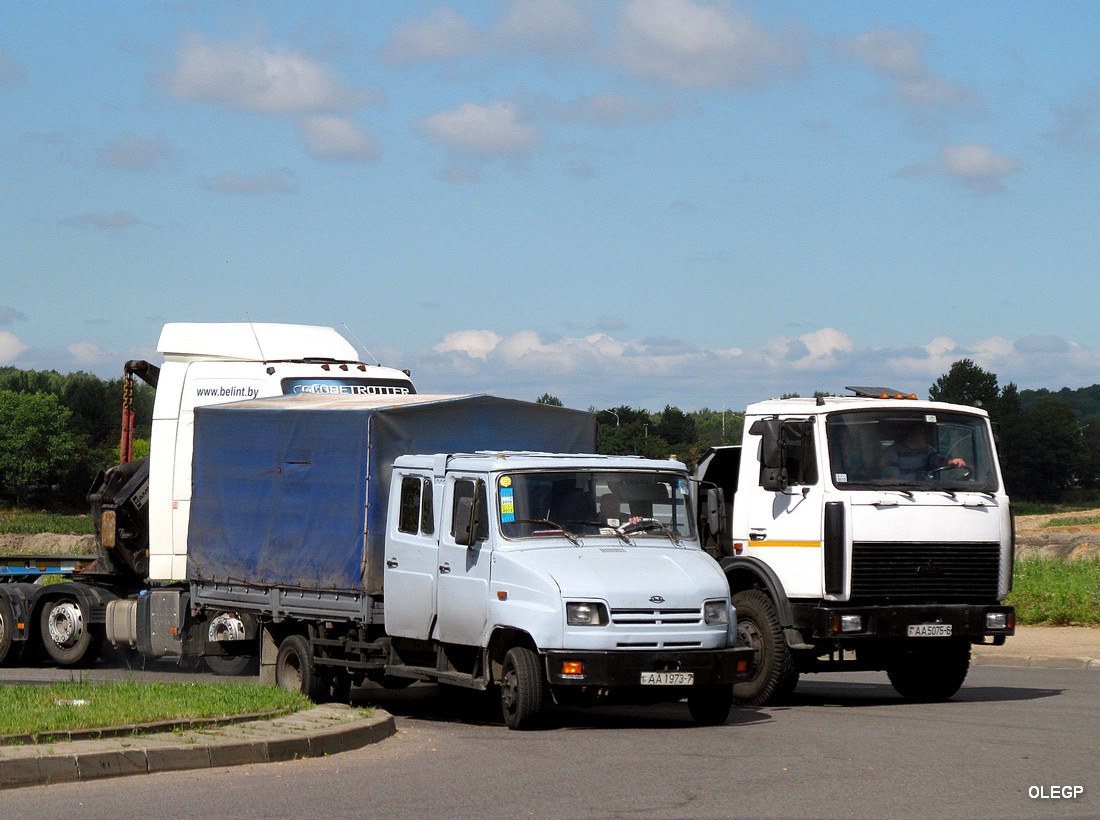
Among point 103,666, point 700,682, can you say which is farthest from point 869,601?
point 103,666

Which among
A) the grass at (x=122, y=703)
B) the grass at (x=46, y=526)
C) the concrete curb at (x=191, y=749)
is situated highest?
the grass at (x=46, y=526)

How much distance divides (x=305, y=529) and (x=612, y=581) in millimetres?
3849

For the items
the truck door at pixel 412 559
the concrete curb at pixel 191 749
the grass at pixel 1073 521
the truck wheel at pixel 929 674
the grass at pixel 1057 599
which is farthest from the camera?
the grass at pixel 1073 521

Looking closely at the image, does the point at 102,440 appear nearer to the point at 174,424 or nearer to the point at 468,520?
the point at 174,424

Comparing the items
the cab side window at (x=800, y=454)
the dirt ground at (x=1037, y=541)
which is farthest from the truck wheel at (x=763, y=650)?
the dirt ground at (x=1037, y=541)

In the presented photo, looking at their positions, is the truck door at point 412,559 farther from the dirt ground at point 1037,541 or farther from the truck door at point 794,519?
the dirt ground at point 1037,541

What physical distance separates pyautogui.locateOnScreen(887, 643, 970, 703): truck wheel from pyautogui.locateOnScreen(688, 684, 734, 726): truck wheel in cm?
300

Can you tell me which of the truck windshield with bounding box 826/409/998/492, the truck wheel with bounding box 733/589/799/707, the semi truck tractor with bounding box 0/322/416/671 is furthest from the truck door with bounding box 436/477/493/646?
the semi truck tractor with bounding box 0/322/416/671

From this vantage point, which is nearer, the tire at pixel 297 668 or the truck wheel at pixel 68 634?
the tire at pixel 297 668

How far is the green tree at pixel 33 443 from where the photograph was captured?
133375mm

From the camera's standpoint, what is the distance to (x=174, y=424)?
18641 mm

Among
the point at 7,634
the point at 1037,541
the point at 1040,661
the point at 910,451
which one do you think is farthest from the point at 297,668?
the point at 1037,541

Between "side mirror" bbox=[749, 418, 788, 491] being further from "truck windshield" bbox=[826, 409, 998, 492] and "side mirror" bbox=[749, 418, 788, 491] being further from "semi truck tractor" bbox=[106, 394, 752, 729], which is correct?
"semi truck tractor" bbox=[106, 394, 752, 729]

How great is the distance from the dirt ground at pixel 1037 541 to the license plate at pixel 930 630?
24.6 m
